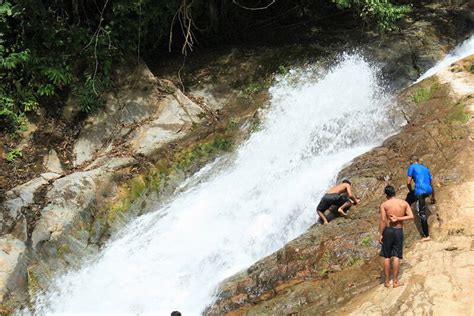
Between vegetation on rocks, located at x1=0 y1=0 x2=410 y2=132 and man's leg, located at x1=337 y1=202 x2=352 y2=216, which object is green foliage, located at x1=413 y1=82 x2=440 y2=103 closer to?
vegetation on rocks, located at x1=0 y1=0 x2=410 y2=132

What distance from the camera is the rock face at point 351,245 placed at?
8.04 m

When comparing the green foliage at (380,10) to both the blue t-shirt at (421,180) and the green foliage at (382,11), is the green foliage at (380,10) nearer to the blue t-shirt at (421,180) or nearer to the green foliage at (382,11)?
the green foliage at (382,11)

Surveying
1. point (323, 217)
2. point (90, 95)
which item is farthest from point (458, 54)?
point (90, 95)

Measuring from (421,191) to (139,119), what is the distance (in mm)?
8030

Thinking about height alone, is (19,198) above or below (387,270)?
above

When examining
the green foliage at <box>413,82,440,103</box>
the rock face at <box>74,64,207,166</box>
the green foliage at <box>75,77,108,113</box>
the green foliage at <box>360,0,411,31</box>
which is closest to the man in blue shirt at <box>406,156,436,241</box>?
the green foliage at <box>413,82,440,103</box>

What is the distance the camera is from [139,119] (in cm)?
1373

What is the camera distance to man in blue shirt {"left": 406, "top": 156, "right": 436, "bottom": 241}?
27.2ft

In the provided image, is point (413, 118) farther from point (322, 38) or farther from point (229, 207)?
point (322, 38)

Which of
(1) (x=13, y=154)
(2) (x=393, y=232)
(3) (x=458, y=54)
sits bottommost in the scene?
(2) (x=393, y=232)

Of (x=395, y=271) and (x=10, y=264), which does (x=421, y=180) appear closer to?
(x=395, y=271)

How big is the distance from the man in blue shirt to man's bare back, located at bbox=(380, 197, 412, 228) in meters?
0.82

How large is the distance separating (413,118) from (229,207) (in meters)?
4.76

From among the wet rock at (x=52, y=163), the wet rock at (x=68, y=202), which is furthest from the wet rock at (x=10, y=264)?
the wet rock at (x=52, y=163)
